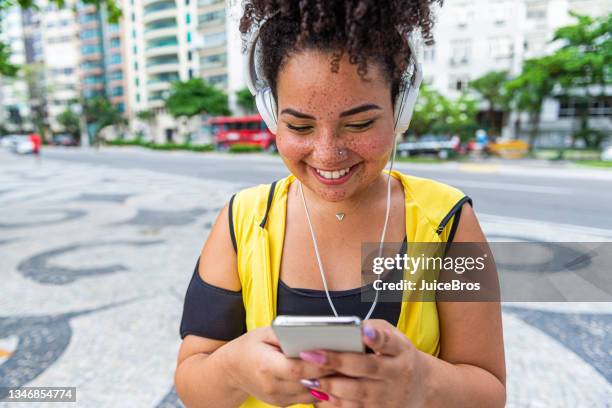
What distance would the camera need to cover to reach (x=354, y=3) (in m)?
0.73

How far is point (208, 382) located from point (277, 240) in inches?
13.3

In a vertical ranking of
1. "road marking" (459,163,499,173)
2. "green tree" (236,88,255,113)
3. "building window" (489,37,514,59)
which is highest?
"building window" (489,37,514,59)

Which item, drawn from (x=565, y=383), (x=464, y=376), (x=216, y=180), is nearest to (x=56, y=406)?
(x=464, y=376)

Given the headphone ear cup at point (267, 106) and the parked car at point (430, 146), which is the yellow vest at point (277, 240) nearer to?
the headphone ear cup at point (267, 106)

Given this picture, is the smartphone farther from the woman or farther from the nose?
the nose

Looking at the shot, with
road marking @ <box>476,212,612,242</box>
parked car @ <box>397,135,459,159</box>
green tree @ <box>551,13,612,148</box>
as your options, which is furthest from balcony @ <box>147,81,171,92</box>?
road marking @ <box>476,212,612,242</box>

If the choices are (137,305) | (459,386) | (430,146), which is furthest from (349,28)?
(430,146)

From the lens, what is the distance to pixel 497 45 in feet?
86.1

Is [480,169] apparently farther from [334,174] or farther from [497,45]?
[497,45]

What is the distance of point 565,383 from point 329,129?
2.05 meters

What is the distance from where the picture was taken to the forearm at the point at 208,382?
0.89 m

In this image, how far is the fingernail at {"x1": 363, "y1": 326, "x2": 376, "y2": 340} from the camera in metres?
0.61

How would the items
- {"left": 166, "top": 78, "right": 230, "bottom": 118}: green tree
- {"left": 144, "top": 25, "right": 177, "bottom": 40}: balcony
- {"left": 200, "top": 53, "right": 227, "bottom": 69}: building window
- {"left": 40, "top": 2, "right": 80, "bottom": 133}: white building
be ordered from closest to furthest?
{"left": 166, "top": 78, "right": 230, "bottom": 118}: green tree
{"left": 200, "top": 53, "right": 227, "bottom": 69}: building window
{"left": 144, "top": 25, "right": 177, "bottom": 40}: balcony
{"left": 40, "top": 2, "right": 80, "bottom": 133}: white building

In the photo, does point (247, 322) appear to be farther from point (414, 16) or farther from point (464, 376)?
point (414, 16)
